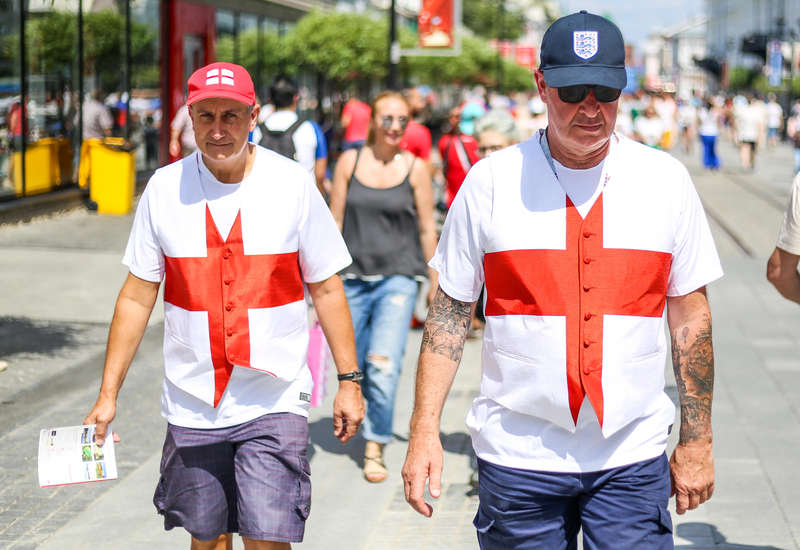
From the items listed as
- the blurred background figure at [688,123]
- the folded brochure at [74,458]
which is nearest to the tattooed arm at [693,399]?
the folded brochure at [74,458]

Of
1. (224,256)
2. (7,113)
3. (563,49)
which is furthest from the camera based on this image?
(7,113)

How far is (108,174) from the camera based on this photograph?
14.3 meters

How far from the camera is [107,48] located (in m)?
16.5

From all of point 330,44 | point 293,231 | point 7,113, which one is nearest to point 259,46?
point 330,44

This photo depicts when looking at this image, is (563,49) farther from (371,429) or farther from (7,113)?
(7,113)

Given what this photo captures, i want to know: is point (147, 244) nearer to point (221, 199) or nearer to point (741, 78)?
point (221, 199)

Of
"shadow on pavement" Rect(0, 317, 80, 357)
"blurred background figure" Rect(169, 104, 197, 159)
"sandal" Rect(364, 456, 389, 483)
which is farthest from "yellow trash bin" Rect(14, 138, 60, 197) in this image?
"sandal" Rect(364, 456, 389, 483)

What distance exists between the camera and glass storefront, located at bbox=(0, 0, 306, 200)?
531 inches

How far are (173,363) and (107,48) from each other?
570 inches

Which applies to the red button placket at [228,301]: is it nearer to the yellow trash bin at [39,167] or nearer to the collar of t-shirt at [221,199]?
the collar of t-shirt at [221,199]

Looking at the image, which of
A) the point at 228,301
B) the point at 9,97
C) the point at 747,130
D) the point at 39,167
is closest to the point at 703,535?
the point at 228,301

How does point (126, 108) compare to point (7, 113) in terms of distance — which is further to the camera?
point (126, 108)

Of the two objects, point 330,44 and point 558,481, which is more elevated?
point 330,44

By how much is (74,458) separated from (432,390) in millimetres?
1118
